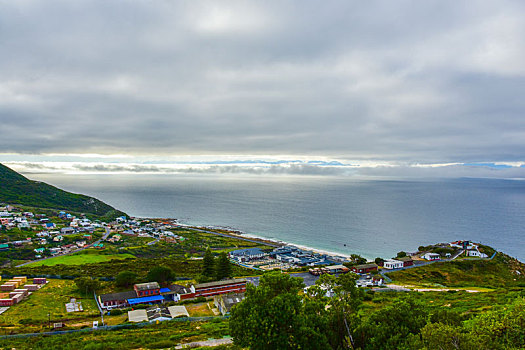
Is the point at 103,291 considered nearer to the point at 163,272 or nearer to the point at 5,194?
the point at 163,272

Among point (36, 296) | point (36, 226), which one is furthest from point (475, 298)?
point (36, 226)

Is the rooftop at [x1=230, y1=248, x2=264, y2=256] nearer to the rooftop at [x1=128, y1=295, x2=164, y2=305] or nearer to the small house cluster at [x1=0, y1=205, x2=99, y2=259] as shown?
the rooftop at [x1=128, y1=295, x2=164, y2=305]

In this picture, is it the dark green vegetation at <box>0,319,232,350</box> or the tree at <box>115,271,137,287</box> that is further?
the tree at <box>115,271,137,287</box>

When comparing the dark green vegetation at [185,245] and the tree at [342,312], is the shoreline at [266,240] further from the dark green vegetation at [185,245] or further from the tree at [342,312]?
the tree at [342,312]

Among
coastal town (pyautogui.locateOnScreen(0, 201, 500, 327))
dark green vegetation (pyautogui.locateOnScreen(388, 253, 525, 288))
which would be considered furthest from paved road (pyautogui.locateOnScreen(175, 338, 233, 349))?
dark green vegetation (pyautogui.locateOnScreen(388, 253, 525, 288))

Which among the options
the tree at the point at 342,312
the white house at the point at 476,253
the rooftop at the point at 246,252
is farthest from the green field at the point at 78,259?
the white house at the point at 476,253

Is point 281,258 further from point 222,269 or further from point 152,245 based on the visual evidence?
point 152,245

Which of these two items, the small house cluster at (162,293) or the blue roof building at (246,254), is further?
the blue roof building at (246,254)
